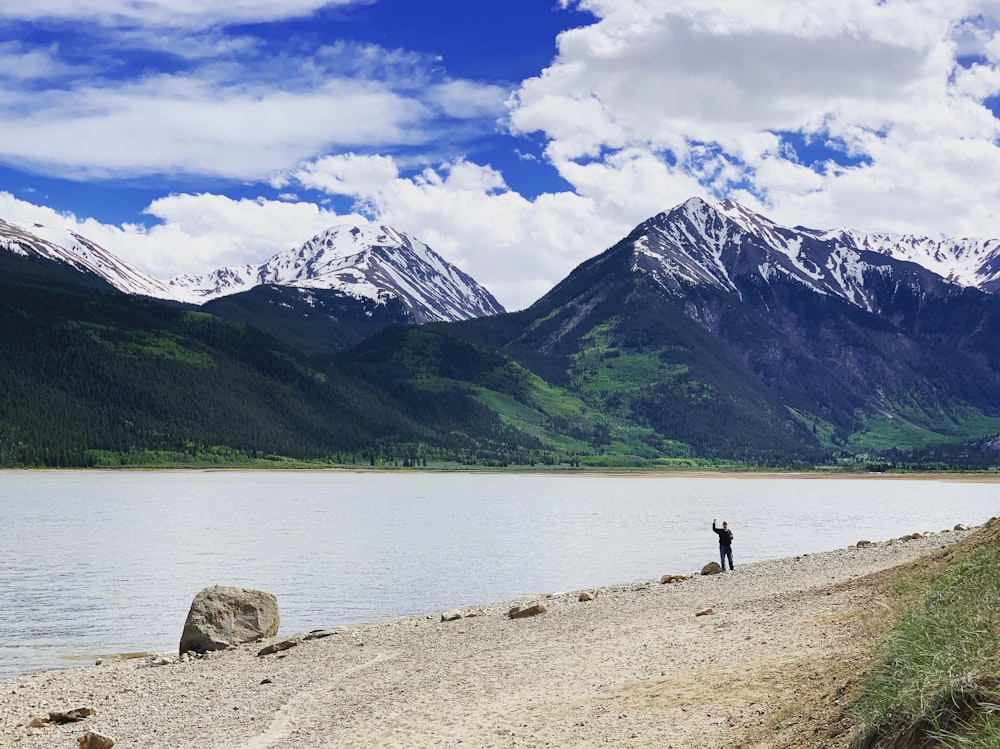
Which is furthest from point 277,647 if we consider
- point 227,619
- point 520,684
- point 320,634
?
point 520,684

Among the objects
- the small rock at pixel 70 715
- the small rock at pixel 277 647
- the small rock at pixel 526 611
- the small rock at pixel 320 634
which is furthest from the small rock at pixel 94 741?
the small rock at pixel 526 611

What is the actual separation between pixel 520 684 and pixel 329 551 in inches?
2628

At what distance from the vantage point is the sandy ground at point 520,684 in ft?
68.1

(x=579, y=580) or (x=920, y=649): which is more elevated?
(x=920, y=649)

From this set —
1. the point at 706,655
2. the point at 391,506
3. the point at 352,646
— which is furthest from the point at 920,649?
the point at 391,506

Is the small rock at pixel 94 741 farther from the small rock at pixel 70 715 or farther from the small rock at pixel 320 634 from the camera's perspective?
the small rock at pixel 320 634

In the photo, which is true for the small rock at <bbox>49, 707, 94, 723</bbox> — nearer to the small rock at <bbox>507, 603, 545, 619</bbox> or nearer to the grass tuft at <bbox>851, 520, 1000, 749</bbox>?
the small rock at <bbox>507, 603, 545, 619</bbox>

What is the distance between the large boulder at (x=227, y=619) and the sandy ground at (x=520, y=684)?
1286mm

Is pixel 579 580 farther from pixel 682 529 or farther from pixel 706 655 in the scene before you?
pixel 682 529

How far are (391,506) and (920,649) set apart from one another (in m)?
158

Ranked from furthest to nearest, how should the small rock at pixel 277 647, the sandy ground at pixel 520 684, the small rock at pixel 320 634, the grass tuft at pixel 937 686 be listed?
the small rock at pixel 320 634
the small rock at pixel 277 647
the sandy ground at pixel 520 684
the grass tuft at pixel 937 686

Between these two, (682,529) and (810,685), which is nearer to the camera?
(810,685)

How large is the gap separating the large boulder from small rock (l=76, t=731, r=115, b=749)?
15.7 metres

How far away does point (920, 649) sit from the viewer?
579 inches
